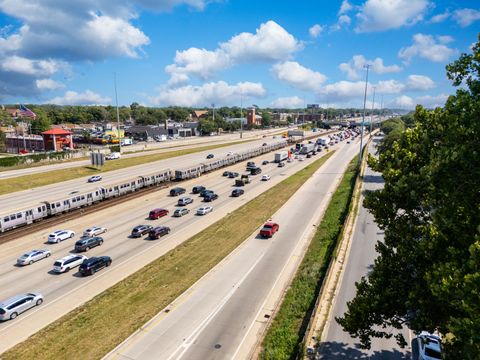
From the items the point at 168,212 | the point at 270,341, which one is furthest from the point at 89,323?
the point at 168,212

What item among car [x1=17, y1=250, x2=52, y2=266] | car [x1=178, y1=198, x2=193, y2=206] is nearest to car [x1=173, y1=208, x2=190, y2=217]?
car [x1=178, y1=198, x2=193, y2=206]

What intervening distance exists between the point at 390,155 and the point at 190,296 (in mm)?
17658

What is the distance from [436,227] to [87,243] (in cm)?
3262

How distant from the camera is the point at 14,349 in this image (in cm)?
1972

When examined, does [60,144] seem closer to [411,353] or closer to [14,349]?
[14,349]

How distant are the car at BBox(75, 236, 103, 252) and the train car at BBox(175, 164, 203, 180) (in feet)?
102

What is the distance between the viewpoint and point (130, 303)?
2433 centimetres

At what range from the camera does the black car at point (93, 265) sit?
94.7ft

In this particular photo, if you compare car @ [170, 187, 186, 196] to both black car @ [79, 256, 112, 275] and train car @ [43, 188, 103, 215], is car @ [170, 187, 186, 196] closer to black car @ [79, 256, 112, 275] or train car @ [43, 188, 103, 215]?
train car @ [43, 188, 103, 215]

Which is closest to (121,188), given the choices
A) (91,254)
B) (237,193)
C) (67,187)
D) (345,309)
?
(67,187)

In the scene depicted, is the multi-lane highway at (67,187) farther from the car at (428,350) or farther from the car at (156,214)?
the car at (428,350)

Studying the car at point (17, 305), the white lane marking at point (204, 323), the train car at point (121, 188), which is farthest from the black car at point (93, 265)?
the train car at point (121, 188)

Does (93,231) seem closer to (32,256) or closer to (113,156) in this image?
(32,256)

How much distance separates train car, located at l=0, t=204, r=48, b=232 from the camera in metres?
38.5
